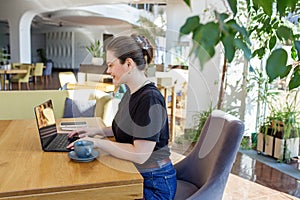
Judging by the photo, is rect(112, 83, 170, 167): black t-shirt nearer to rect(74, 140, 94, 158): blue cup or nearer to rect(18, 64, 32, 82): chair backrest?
rect(74, 140, 94, 158): blue cup

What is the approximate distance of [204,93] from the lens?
246 cm

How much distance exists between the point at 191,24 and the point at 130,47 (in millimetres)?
1127

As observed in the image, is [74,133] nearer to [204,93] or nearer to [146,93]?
[146,93]

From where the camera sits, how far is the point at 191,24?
0.37 metres

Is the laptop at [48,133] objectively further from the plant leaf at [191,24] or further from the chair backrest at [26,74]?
the chair backrest at [26,74]

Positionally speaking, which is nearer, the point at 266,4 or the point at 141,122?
the point at 266,4

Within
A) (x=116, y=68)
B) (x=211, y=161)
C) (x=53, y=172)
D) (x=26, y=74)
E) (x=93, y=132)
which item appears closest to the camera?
(x=53, y=172)

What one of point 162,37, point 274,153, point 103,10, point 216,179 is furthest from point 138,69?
Result: point 103,10

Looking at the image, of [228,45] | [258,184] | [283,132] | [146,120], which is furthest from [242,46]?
[283,132]

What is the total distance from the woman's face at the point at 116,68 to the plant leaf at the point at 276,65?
3.55ft

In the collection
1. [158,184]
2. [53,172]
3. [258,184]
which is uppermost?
[53,172]

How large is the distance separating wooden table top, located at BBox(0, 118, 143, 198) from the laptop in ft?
0.19

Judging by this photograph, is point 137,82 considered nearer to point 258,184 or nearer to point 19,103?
point 258,184

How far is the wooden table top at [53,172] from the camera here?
3.77 feet
